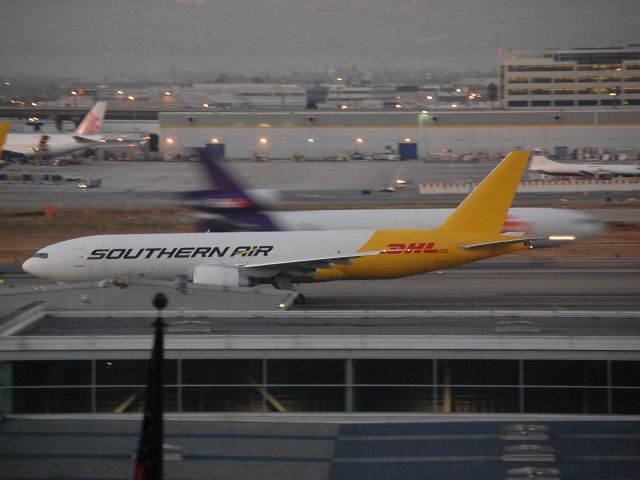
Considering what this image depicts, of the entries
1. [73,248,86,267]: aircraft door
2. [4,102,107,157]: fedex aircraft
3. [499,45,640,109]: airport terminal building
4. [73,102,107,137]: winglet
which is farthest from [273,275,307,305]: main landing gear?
[499,45,640,109]: airport terminal building

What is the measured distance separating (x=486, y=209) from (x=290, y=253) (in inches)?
318

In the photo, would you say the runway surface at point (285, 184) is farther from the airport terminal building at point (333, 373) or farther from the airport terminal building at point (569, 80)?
the airport terminal building at point (569, 80)

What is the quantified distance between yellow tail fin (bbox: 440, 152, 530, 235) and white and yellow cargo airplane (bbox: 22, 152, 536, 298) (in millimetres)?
40

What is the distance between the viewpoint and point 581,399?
2055 cm

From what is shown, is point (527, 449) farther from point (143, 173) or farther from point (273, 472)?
point (143, 173)

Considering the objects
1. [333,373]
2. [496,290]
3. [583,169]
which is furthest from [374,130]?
[333,373]

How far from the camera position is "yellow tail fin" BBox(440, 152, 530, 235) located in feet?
123

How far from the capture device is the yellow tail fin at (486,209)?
37531 mm

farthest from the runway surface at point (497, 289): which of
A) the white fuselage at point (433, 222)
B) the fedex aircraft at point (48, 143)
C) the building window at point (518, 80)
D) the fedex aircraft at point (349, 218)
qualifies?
the building window at point (518, 80)

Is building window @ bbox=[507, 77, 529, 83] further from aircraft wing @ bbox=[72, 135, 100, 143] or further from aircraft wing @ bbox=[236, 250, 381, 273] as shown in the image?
aircraft wing @ bbox=[236, 250, 381, 273]

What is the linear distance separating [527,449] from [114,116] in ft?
539

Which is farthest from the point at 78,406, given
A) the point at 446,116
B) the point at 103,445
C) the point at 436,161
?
the point at 446,116

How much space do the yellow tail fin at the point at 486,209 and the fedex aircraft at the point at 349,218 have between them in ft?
13.3

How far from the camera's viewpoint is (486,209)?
1484 inches
